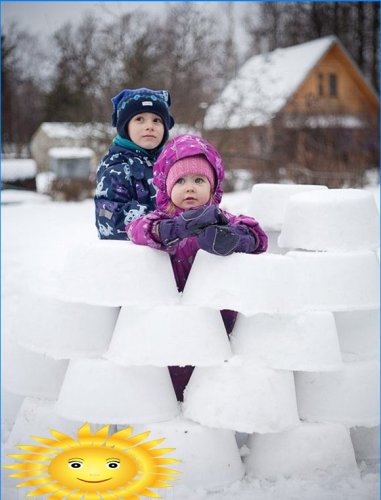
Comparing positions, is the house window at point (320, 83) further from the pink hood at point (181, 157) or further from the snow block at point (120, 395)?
the snow block at point (120, 395)

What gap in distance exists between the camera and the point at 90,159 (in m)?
17.8

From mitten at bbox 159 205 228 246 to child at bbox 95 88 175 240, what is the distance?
0.52 m

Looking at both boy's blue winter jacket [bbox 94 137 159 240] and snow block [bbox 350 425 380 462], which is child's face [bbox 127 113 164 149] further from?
snow block [bbox 350 425 380 462]

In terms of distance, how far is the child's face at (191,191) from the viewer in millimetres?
2096

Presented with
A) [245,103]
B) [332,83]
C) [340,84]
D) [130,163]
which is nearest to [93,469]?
[130,163]

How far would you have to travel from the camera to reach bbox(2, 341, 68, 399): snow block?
2.30 meters

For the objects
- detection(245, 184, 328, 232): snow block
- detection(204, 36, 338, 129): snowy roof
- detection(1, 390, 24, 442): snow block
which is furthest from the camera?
detection(204, 36, 338, 129): snowy roof

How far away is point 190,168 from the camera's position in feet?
6.83

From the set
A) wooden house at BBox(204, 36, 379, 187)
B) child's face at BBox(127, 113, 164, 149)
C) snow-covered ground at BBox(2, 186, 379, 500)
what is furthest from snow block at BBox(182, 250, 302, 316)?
wooden house at BBox(204, 36, 379, 187)

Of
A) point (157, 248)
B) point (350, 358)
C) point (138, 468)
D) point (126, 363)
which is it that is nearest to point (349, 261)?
point (350, 358)

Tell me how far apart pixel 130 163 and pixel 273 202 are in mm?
640

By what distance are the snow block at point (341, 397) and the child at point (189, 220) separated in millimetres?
381

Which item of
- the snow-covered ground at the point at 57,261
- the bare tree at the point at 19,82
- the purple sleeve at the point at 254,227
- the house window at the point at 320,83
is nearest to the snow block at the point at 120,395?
the snow-covered ground at the point at 57,261

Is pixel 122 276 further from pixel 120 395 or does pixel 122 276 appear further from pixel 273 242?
pixel 273 242
